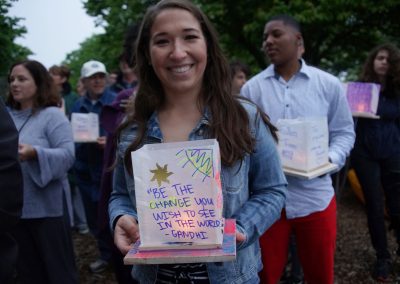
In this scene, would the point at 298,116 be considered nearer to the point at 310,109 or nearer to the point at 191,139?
the point at 310,109

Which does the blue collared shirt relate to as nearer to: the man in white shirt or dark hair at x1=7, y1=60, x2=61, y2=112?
the man in white shirt

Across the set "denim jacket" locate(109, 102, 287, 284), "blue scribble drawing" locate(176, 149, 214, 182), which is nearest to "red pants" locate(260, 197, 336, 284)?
"denim jacket" locate(109, 102, 287, 284)

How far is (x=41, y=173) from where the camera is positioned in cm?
282

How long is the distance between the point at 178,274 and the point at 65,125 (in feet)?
6.22

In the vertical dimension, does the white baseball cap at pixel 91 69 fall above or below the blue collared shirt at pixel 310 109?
above

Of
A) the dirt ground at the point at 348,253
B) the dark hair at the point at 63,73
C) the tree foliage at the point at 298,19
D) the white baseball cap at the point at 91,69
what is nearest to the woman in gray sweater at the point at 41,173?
the dirt ground at the point at 348,253

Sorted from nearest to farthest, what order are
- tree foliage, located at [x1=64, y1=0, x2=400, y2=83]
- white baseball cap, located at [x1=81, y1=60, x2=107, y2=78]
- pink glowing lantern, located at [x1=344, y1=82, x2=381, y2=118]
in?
pink glowing lantern, located at [x1=344, y1=82, x2=381, y2=118] → white baseball cap, located at [x1=81, y1=60, x2=107, y2=78] → tree foliage, located at [x1=64, y1=0, x2=400, y2=83]

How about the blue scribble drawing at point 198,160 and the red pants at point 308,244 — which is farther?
the red pants at point 308,244

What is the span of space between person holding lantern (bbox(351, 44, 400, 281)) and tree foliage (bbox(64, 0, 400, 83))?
5.90 metres

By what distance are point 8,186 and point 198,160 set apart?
64 centimetres

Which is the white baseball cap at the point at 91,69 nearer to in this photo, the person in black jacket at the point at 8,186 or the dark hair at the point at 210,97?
the dark hair at the point at 210,97

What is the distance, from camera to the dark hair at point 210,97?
4.97 ft

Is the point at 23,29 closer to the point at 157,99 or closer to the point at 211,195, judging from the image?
the point at 157,99

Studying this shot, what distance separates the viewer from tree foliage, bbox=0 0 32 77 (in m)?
2.23
